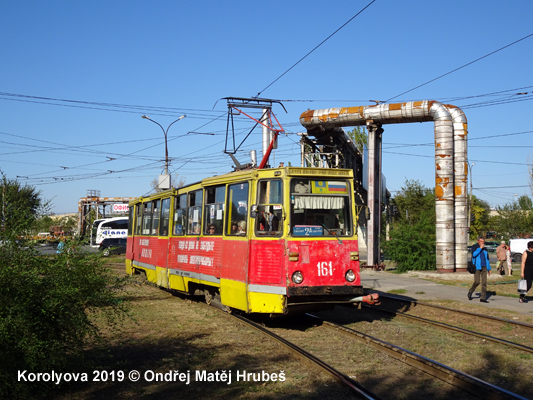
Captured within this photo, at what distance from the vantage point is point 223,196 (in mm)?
11312

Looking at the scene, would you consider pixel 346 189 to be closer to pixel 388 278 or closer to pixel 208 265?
pixel 208 265

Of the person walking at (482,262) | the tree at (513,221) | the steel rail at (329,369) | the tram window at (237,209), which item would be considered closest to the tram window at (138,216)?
the tram window at (237,209)

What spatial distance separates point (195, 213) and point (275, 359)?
573cm

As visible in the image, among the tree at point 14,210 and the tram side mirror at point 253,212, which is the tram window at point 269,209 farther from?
the tree at point 14,210

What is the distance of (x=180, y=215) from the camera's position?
1399 cm

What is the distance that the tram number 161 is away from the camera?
980cm

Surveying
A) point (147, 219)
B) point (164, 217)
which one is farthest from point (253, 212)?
point (147, 219)

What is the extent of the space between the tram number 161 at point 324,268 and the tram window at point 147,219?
8755mm

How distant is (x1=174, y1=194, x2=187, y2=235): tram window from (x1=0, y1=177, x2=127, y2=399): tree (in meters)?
6.62

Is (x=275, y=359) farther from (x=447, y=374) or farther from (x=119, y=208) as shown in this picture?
(x=119, y=208)

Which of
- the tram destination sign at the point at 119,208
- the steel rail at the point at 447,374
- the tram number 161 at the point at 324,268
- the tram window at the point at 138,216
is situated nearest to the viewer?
the steel rail at the point at 447,374

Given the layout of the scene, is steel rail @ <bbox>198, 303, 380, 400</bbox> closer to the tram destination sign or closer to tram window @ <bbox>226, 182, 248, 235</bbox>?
tram window @ <bbox>226, 182, 248, 235</bbox>

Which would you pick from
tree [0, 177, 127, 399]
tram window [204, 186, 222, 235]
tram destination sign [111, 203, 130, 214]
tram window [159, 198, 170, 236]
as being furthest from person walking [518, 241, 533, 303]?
tram destination sign [111, 203, 130, 214]

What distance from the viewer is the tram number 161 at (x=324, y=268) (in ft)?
32.1
